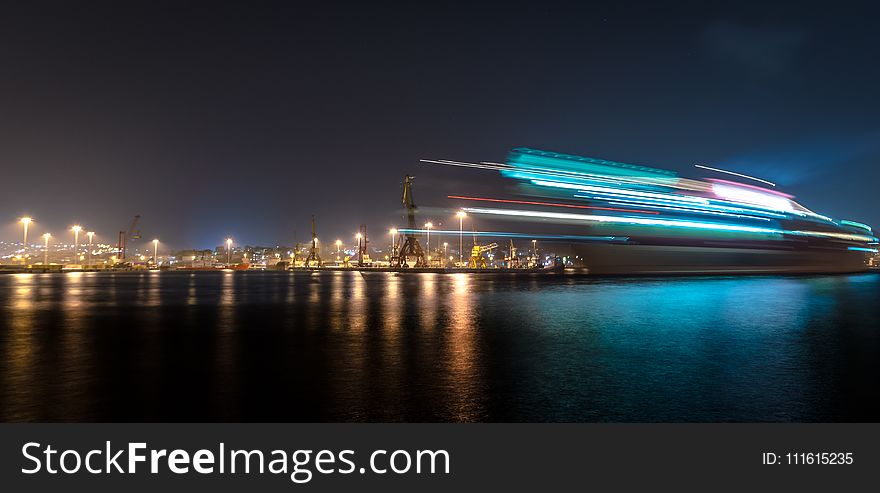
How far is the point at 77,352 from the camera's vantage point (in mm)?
8664

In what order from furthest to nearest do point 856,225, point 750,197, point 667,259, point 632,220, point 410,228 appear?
1. point 410,228
2. point 856,225
3. point 750,197
4. point 667,259
5. point 632,220

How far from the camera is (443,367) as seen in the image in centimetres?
738

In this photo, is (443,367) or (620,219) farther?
(620,219)

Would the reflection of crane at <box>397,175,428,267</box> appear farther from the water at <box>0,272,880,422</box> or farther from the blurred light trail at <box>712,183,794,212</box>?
the water at <box>0,272,880,422</box>

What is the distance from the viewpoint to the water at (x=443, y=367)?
5.24 meters

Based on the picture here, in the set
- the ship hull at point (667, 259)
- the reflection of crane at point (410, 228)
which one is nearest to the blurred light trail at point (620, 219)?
the ship hull at point (667, 259)

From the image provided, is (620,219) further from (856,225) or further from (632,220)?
(856,225)

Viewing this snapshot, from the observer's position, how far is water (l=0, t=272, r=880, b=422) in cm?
524

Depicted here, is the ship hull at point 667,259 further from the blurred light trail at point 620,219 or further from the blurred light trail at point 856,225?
the blurred light trail at point 856,225

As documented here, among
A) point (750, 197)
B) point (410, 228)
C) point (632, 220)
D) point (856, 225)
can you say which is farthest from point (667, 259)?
point (410, 228)

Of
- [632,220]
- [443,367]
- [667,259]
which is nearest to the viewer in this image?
[443,367]

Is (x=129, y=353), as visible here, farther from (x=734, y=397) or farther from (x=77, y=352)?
(x=734, y=397)
